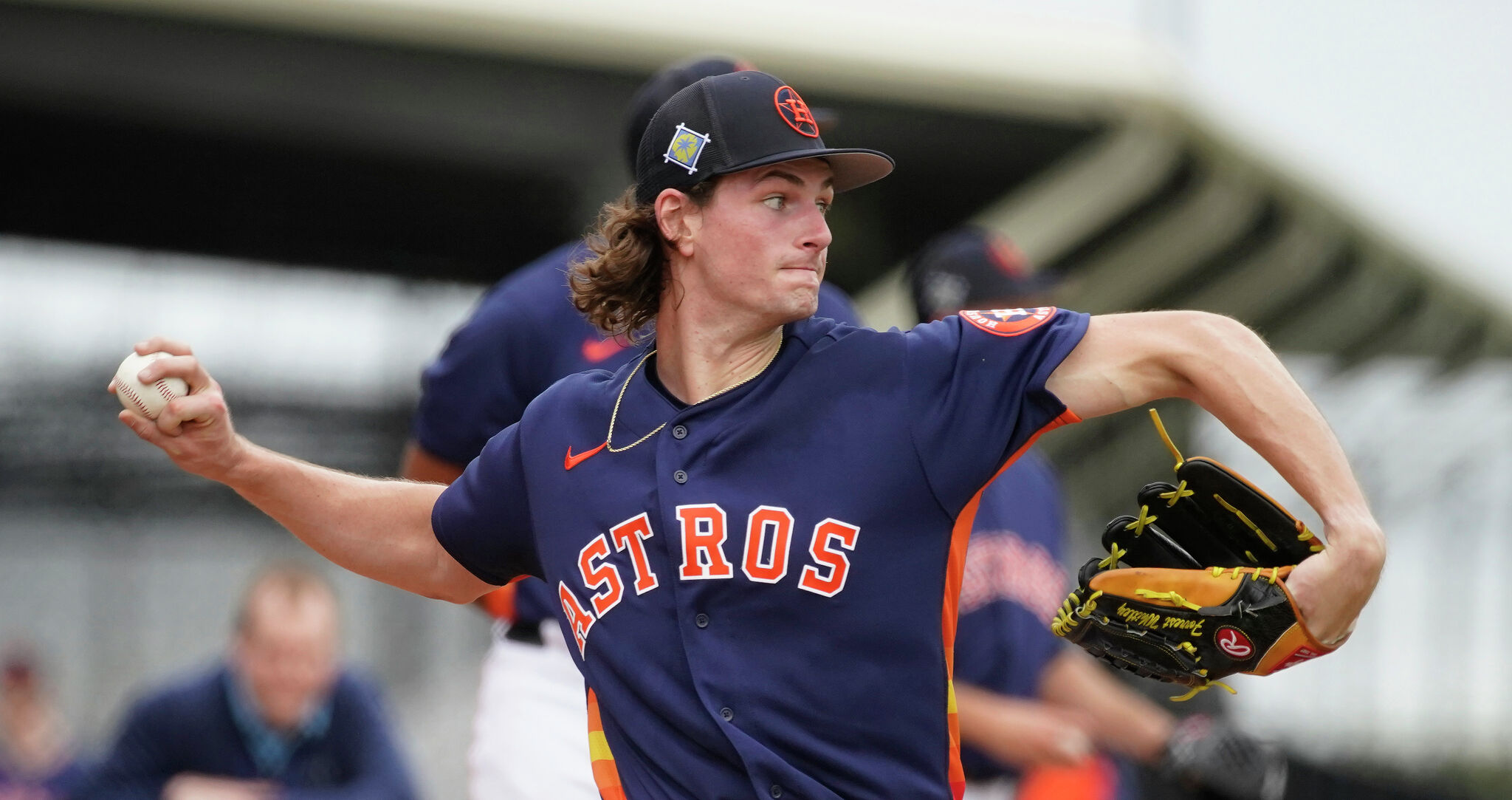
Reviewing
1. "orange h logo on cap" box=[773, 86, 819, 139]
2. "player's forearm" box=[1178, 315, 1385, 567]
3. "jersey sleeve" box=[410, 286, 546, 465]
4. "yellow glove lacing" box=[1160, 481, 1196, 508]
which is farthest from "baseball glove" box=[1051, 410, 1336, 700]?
"jersey sleeve" box=[410, 286, 546, 465]

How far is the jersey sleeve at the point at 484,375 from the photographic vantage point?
4.50 metres

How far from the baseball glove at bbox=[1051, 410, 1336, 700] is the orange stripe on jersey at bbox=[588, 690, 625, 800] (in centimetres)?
89

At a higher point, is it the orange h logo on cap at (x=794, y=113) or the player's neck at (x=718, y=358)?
the orange h logo on cap at (x=794, y=113)

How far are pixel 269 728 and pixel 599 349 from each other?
265 centimetres

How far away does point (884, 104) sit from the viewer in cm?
1072

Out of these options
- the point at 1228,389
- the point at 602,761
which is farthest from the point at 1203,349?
the point at 602,761

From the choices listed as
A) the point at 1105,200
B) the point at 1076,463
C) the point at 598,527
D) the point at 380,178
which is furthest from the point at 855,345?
the point at 1076,463

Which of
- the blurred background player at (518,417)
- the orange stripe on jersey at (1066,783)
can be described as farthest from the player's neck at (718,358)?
the orange stripe on jersey at (1066,783)

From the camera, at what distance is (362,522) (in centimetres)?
329

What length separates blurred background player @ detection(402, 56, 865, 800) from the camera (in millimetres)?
4336

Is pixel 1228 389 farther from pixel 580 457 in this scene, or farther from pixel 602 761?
pixel 602 761

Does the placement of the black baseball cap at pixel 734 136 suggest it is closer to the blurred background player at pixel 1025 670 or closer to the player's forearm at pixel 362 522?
the player's forearm at pixel 362 522

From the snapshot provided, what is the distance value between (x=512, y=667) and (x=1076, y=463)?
1061 centimetres

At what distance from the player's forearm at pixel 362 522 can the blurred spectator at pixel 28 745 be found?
8.58m
